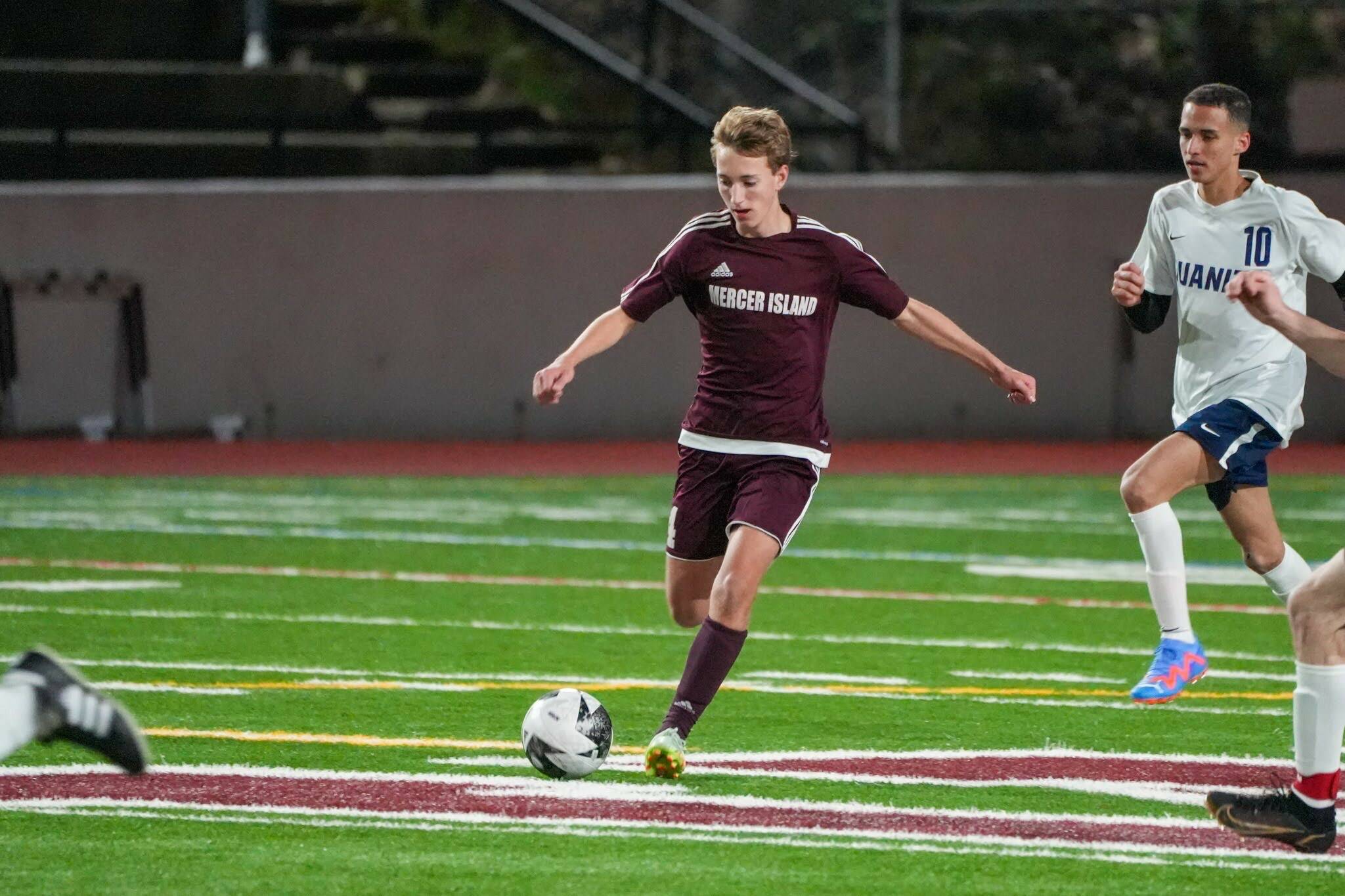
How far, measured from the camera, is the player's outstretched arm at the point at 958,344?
24.5 ft

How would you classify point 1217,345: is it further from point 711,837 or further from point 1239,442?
point 711,837


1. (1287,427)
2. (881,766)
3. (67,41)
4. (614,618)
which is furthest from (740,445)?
(67,41)

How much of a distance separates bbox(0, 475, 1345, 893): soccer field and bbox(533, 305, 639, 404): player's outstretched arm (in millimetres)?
1258

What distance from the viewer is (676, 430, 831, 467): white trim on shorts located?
7289 millimetres

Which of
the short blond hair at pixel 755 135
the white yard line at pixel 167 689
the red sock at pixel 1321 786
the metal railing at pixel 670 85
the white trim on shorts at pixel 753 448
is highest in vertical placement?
the metal railing at pixel 670 85

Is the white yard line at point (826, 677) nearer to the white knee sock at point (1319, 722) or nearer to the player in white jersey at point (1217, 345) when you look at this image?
the player in white jersey at point (1217, 345)

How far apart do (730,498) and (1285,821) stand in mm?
2257

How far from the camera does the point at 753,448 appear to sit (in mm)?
7297

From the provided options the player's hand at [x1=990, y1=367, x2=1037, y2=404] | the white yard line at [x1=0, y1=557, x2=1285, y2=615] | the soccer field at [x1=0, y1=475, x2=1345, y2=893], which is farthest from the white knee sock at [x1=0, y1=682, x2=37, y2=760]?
the white yard line at [x1=0, y1=557, x2=1285, y2=615]

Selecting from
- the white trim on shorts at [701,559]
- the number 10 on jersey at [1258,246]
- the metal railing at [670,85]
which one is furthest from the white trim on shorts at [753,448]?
the metal railing at [670,85]

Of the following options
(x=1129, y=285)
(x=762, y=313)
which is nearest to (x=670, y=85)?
(x=1129, y=285)

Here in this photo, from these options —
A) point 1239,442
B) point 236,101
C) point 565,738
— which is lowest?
point 565,738

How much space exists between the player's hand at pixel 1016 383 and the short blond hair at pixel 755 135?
108cm

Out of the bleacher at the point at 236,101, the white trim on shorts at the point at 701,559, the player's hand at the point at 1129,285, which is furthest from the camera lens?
the bleacher at the point at 236,101
